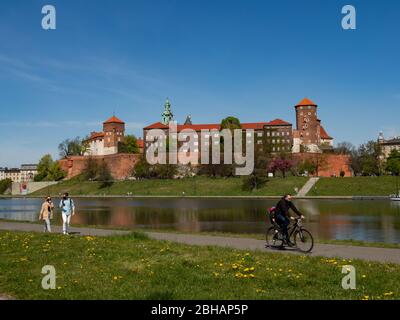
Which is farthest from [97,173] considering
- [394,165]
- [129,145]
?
[394,165]

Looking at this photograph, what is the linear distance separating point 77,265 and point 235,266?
3316 millimetres

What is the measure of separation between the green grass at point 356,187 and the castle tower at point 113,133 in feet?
226

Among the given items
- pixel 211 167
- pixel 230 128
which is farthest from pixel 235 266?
Result: pixel 230 128

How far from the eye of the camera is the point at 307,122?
115 meters

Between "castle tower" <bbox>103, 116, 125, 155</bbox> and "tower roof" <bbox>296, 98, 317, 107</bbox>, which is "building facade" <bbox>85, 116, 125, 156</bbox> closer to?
"castle tower" <bbox>103, 116, 125, 155</bbox>

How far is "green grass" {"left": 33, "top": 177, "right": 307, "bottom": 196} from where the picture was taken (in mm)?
70875

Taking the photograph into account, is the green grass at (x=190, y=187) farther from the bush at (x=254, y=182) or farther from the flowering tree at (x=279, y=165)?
the flowering tree at (x=279, y=165)

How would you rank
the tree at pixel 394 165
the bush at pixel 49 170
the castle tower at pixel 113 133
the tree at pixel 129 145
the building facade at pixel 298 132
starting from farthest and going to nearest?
1. the castle tower at pixel 113 133
2. the tree at pixel 129 145
3. the bush at pixel 49 170
4. the building facade at pixel 298 132
5. the tree at pixel 394 165

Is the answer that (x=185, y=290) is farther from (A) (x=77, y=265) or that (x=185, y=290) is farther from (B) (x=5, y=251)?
(B) (x=5, y=251)

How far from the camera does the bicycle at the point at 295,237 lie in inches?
516

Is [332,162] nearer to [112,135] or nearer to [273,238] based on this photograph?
[112,135]

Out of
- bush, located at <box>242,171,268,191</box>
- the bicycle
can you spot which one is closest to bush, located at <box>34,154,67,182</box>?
bush, located at <box>242,171,268,191</box>

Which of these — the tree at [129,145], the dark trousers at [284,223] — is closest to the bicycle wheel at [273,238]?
the dark trousers at [284,223]

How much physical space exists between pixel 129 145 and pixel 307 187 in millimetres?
65586
